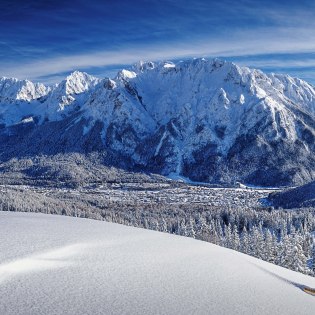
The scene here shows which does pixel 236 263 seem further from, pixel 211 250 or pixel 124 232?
pixel 124 232

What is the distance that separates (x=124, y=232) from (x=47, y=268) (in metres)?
10.0

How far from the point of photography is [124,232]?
29.5 m

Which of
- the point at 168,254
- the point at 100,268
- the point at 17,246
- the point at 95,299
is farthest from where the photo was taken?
the point at 168,254

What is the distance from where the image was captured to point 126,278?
1973 cm

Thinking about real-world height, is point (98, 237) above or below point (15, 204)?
above

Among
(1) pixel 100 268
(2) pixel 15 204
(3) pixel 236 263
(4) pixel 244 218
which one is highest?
(1) pixel 100 268

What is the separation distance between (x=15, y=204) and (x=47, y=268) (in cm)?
15986

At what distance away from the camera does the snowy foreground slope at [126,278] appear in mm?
16891

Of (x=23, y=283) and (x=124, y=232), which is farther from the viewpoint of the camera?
(x=124, y=232)

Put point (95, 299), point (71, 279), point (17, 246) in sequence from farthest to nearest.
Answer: point (17, 246), point (71, 279), point (95, 299)

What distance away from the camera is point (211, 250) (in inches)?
1121

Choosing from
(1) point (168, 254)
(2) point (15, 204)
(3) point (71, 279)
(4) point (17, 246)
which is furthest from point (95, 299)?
(2) point (15, 204)

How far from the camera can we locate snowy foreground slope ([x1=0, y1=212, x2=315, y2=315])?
1689 centimetres

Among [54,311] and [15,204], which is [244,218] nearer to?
[15,204]
